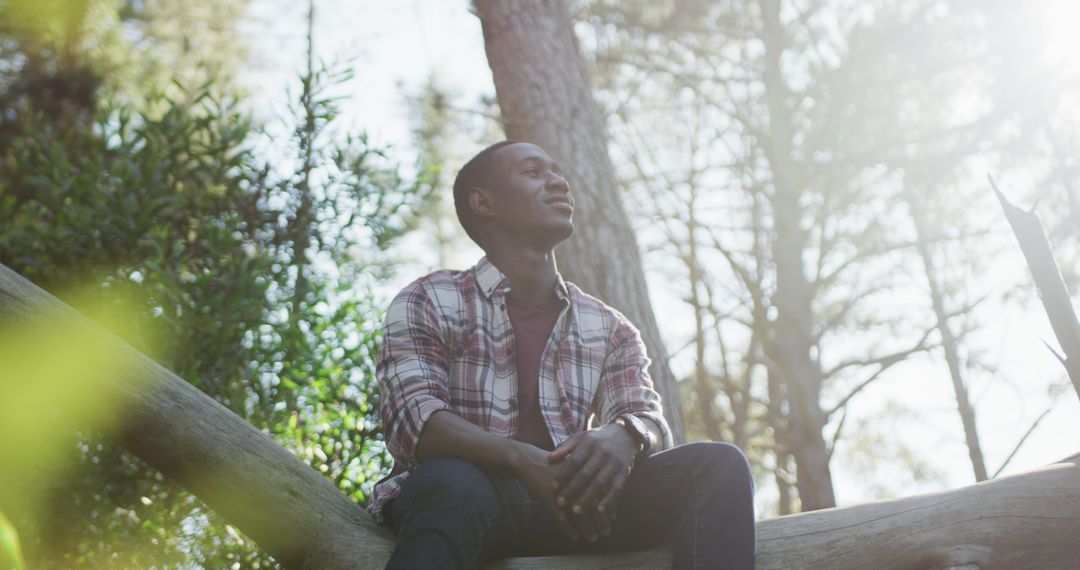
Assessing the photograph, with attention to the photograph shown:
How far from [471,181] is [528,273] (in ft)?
1.53

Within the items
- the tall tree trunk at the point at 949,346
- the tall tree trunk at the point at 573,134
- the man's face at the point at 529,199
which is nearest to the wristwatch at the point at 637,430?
the man's face at the point at 529,199

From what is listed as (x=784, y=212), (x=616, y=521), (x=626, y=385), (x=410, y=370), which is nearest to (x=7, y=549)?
(x=410, y=370)

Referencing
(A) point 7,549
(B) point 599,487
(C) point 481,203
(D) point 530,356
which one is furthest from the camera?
(C) point 481,203

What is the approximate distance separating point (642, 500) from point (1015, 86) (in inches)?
355

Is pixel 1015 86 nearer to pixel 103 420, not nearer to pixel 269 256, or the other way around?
pixel 269 256

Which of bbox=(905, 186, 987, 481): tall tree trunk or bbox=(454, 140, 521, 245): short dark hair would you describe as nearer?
bbox=(454, 140, 521, 245): short dark hair

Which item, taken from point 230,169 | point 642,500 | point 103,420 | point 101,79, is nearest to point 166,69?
point 101,79

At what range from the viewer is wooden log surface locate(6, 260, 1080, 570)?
244 cm

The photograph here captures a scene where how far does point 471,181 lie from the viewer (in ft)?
10.9

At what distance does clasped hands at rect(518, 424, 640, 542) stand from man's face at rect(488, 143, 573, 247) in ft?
2.94

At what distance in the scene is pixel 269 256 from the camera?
4996 mm

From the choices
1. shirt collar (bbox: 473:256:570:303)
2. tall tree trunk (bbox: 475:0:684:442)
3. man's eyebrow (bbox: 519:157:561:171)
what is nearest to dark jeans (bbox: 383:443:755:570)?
shirt collar (bbox: 473:256:570:303)

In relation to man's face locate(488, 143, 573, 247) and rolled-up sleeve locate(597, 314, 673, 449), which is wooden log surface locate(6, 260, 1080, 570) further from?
man's face locate(488, 143, 573, 247)

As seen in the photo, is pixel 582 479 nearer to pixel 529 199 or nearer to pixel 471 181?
pixel 529 199
